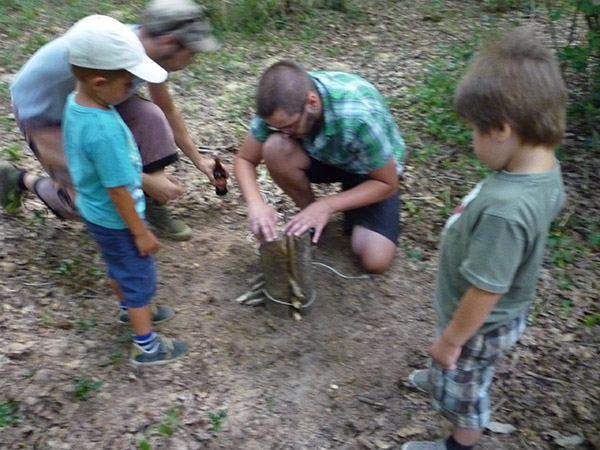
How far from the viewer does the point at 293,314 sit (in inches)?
110

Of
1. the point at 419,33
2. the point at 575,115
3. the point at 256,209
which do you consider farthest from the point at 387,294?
the point at 419,33

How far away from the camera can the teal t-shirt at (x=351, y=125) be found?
2717 mm

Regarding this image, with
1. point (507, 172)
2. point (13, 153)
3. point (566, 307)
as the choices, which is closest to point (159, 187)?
point (13, 153)

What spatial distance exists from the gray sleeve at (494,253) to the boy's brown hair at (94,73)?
1.20 m

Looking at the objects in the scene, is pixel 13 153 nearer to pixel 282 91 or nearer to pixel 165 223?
pixel 165 223

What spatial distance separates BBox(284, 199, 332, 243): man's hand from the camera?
262 centimetres

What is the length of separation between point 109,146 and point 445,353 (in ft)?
3.94

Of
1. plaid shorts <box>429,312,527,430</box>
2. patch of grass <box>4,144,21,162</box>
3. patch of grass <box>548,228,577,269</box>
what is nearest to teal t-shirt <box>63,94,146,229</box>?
plaid shorts <box>429,312,527,430</box>

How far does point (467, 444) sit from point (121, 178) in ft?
4.77

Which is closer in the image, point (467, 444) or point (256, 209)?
point (467, 444)

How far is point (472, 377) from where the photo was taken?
1920 millimetres

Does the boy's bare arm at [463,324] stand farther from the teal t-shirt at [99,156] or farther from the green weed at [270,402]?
the teal t-shirt at [99,156]

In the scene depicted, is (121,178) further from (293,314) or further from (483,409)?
(483,409)

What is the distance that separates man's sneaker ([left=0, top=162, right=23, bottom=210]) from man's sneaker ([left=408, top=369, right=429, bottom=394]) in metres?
2.08
